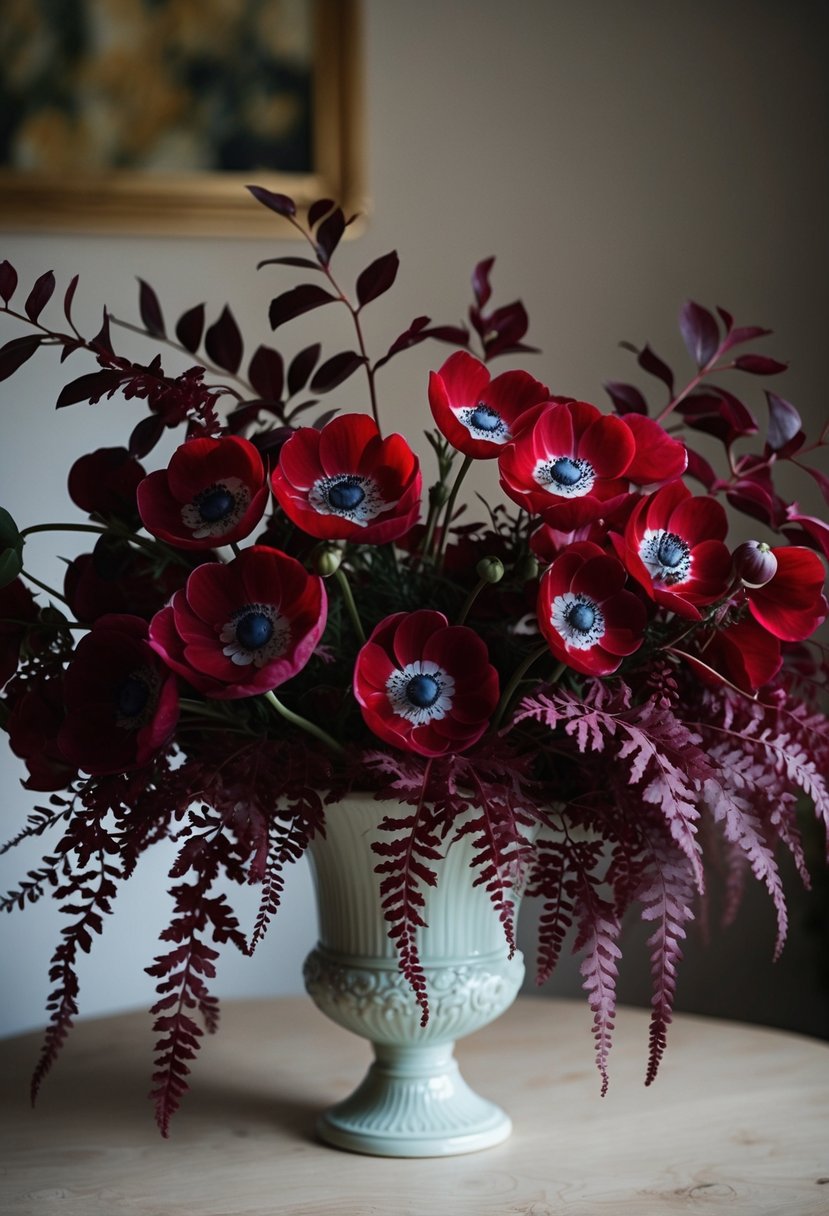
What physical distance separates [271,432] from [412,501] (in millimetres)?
162

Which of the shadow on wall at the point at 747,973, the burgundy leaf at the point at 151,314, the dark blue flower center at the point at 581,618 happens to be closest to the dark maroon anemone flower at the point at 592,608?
the dark blue flower center at the point at 581,618

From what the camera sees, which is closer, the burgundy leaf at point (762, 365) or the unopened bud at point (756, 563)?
the unopened bud at point (756, 563)

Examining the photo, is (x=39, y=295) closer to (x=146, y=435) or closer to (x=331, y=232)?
(x=146, y=435)

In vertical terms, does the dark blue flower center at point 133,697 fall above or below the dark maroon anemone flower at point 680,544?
below

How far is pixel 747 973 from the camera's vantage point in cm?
164

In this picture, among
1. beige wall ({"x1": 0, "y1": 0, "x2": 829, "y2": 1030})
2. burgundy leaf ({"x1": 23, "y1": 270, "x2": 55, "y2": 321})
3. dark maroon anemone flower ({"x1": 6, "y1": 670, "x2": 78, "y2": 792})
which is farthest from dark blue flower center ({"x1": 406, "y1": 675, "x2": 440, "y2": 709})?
beige wall ({"x1": 0, "y1": 0, "x2": 829, "y2": 1030})

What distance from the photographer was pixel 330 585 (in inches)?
33.2

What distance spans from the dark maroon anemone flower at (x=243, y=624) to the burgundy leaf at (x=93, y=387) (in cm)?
12

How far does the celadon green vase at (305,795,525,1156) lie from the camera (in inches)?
33.1

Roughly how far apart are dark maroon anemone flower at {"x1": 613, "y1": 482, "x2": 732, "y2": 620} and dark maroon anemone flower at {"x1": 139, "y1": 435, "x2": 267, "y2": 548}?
0.70 feet

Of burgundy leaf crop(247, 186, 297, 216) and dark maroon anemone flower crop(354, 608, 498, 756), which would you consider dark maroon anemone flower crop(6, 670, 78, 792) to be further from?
burgundy leaf crop(247, 186, 297, 216)

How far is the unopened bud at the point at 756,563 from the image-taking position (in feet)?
2.39

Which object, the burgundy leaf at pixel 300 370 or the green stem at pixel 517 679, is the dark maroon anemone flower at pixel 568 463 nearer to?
the green stem at pixel 517 679

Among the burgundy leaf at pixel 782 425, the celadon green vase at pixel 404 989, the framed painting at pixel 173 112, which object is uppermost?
the framed painting at pixel 173 112
